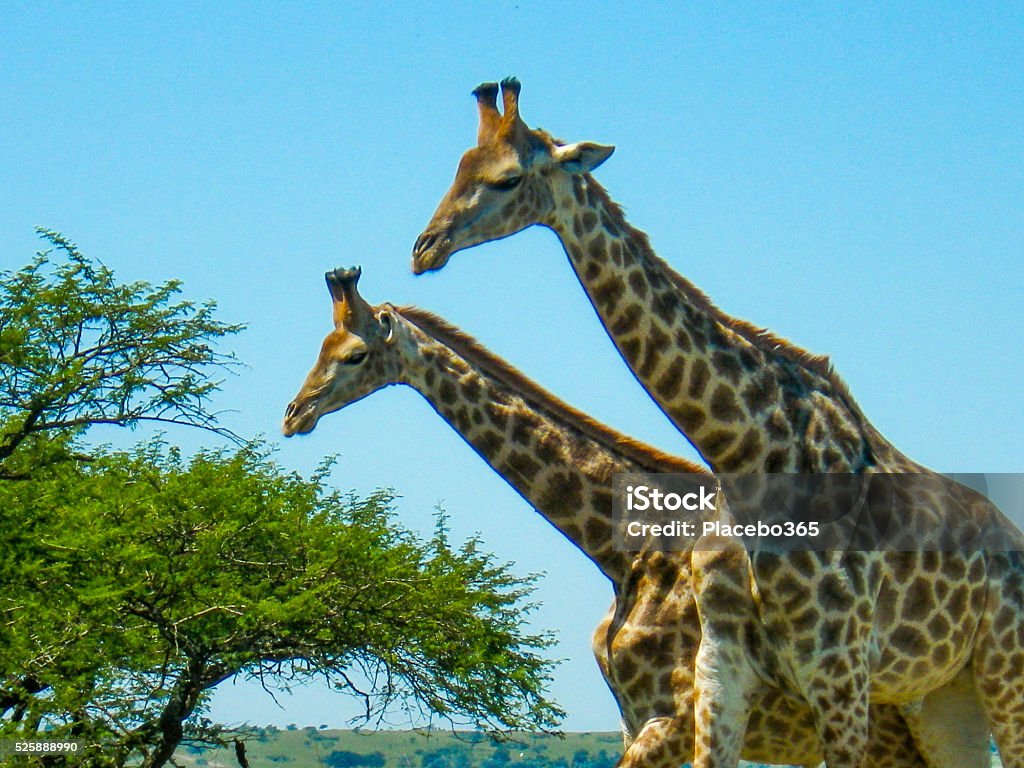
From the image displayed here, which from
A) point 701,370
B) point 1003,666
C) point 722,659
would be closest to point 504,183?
point 701,370

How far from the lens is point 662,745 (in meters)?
8.27

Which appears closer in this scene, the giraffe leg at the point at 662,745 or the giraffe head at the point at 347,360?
Answer: the giraffe leg at the point at 662,745

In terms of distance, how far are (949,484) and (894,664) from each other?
3.35 feet

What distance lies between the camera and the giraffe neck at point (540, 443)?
894cm

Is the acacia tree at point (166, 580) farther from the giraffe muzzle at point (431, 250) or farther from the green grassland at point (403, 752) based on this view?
the green grassland at point (403, 752)

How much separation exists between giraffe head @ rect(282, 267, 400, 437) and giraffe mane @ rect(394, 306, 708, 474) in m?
0.28

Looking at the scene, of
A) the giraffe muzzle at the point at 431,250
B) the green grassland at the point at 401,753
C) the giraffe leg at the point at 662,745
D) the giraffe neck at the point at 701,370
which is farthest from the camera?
the green grassland at the point at 401,753

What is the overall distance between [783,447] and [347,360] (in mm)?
2522

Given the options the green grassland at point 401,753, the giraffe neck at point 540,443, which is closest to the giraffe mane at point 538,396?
the giraffe neck at point 540,443

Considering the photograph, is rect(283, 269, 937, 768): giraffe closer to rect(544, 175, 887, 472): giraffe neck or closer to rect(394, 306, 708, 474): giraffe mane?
rect(394, 306, 708, 474): giraffe mane

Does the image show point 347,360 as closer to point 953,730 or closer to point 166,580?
point 953,730

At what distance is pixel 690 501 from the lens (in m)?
8.77

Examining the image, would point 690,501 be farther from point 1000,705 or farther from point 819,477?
point 1000,705

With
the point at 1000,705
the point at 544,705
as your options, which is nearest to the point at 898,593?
the point at 1000,705
